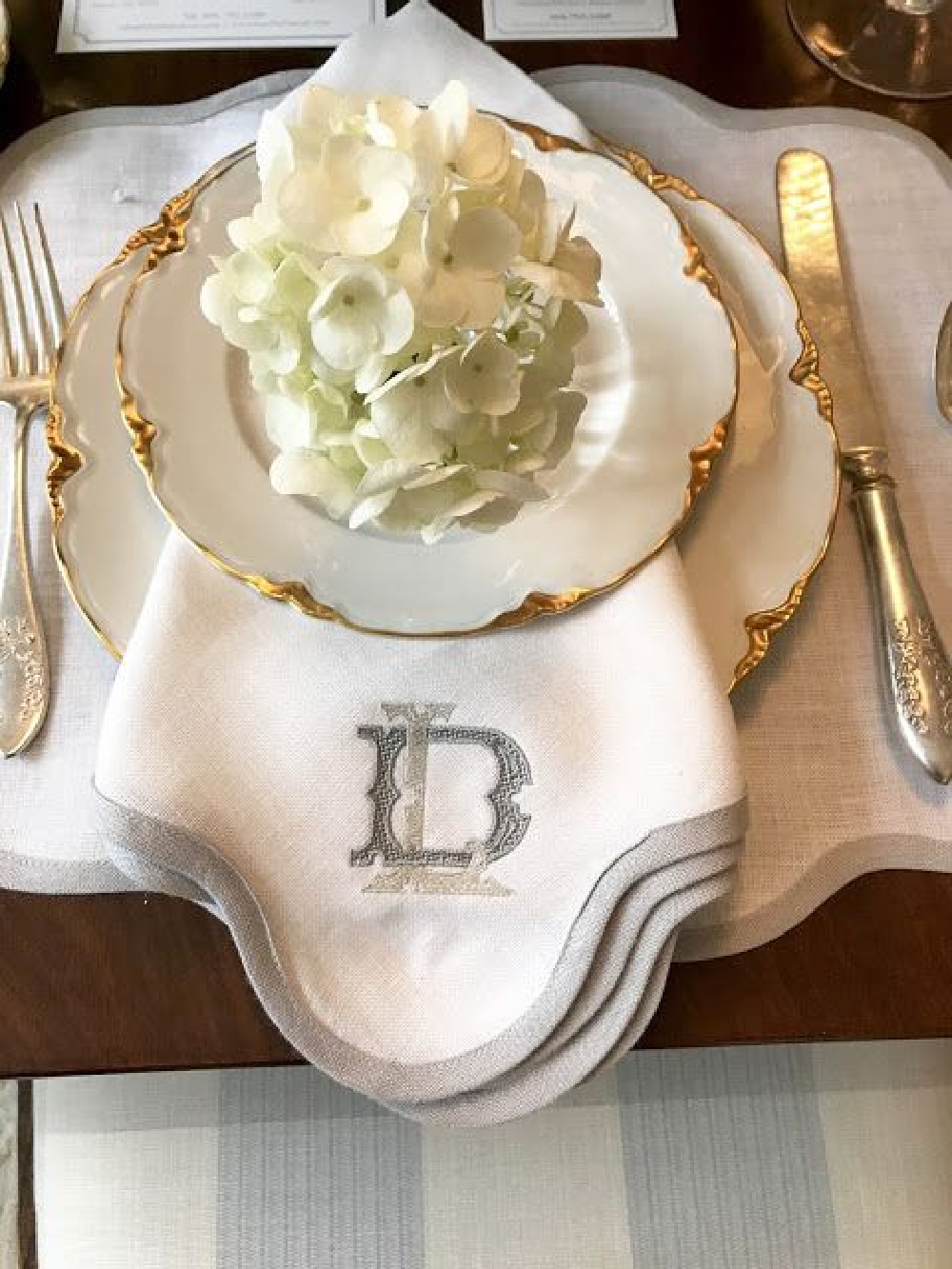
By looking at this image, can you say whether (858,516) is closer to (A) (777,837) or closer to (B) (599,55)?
(A) (777,837)

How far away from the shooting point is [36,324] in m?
0.50


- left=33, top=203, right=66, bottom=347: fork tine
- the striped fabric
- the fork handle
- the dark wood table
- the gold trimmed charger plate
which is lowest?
the striped fabric

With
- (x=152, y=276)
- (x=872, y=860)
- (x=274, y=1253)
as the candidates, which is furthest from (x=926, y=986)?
(x=152, y=276)

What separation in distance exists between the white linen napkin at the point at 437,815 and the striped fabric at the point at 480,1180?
166 millimetres

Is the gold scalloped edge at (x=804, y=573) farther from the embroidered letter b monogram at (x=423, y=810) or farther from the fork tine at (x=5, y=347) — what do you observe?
the fork tine at (x=5, y=347)

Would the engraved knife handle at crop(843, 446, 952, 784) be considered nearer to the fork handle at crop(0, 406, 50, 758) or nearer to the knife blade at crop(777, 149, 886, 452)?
the knife blade at crop(777, 149, 886, 452)

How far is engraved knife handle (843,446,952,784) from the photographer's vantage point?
1.47 ft

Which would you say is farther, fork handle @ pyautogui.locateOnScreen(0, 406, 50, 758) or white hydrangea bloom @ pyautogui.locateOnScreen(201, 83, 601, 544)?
fork handle @ pyautogui.locateOnScreen(0, 406, 50, 758)

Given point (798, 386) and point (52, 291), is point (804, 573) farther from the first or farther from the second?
point (52, 291)

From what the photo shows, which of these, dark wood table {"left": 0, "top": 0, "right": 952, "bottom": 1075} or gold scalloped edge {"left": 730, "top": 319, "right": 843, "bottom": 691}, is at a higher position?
gold scalloped edge {"left": 730, "top": 319, "right": 843, "bottom": 691}

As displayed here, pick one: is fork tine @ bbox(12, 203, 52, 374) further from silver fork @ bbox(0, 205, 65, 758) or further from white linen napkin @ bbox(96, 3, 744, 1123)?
white linen napkin @ bbox(96, 3, 744, 1123)

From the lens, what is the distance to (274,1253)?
514 millimetres

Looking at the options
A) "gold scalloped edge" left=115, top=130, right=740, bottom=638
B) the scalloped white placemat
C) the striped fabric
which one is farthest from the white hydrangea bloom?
the striped fabric

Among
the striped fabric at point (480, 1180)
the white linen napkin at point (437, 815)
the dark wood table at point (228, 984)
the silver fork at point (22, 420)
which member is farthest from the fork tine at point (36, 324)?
the striped fabric at point (480, 1180)
